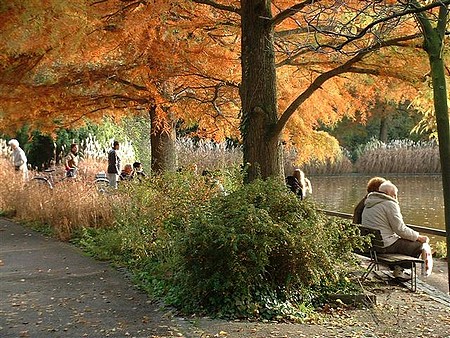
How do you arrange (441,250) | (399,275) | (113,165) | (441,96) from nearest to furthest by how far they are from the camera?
1. (441,96)
2. (399,275)
3. (441,250)
4. (113,165)

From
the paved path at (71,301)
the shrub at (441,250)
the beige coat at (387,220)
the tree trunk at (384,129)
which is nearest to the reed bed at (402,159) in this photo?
the tree trunk at (384,129)

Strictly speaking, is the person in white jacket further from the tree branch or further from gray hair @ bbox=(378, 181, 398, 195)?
the tree branch

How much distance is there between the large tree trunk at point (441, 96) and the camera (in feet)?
17.0

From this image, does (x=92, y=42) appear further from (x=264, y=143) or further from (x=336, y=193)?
(x=336, y=193)

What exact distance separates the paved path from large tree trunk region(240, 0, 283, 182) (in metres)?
2.28

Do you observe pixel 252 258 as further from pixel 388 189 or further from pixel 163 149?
pixel 163 149

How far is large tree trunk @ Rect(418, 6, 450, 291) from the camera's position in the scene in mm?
5191

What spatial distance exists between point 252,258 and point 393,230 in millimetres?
3138

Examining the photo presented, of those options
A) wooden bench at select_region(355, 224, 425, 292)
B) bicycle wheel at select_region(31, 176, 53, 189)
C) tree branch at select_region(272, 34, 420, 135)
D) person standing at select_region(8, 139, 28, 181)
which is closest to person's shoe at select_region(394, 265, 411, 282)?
wooden bench at select_region(355, 224, 425, 292)

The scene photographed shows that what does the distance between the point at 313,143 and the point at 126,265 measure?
17.6ft

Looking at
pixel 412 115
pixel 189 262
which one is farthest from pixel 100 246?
pixel 412 115

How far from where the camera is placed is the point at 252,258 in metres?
6.13

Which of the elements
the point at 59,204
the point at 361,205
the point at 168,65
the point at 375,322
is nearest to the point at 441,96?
the point at 375,322

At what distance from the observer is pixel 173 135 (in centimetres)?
1434
